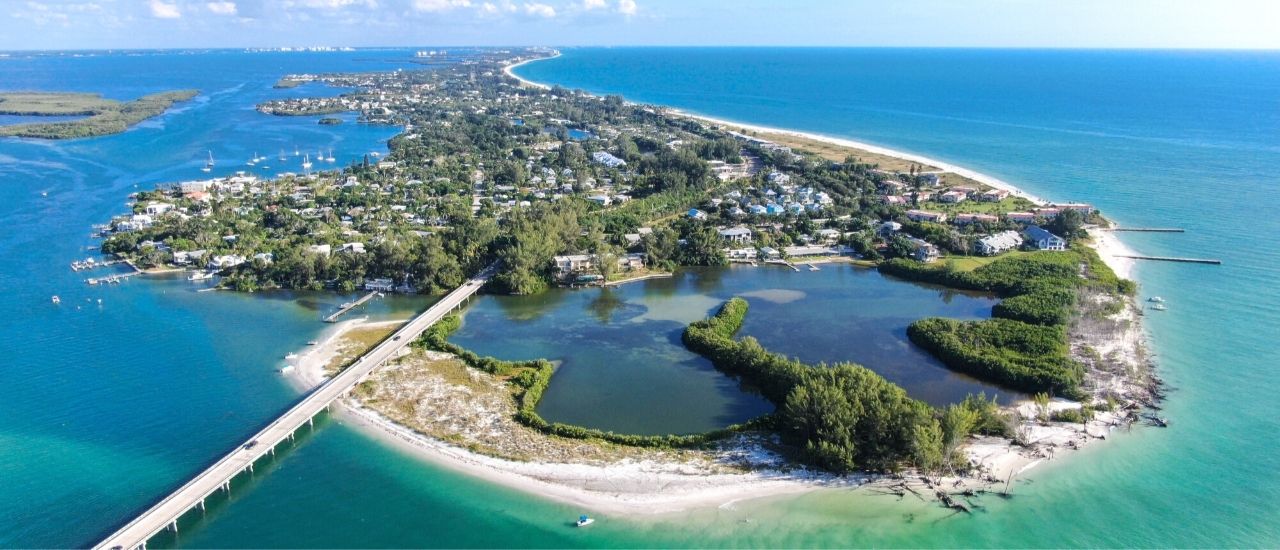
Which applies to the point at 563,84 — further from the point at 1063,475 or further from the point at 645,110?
the point at 1063,475

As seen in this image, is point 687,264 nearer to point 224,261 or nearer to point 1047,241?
point 1047,241

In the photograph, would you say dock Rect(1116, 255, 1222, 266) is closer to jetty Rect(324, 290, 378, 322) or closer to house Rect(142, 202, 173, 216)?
jetty Rect(324, 290, 378, 322)

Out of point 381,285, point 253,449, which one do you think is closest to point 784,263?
point 381,285

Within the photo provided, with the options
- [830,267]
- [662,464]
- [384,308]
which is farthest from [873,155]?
[662,464]

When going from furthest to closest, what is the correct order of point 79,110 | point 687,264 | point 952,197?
1. point 79,110
2. point 952,197
3. point 687,264

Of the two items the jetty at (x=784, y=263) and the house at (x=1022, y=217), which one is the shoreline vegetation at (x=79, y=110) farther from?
the house at (x=1022, y=217)

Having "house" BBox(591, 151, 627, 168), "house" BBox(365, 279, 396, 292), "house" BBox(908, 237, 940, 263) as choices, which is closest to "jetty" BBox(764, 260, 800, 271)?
"house" BBox(908, 237, 940, 263)
